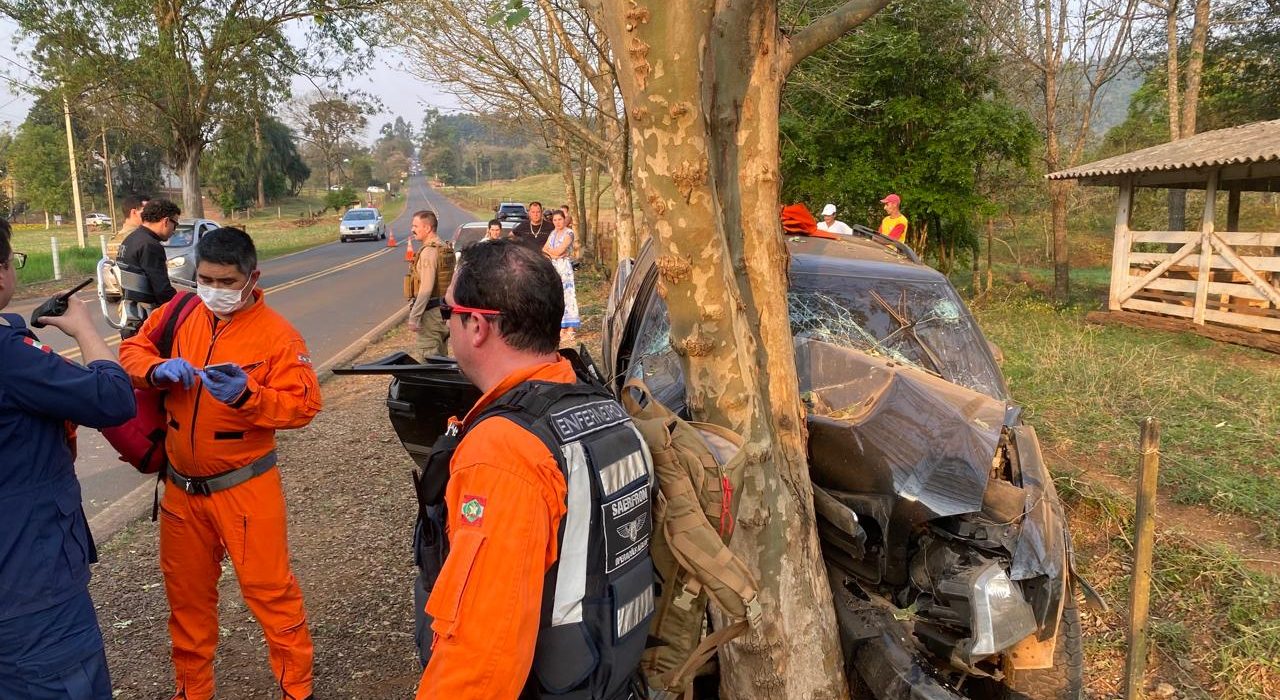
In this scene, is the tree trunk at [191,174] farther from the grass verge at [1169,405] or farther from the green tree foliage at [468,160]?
the green tree foliage at [468,160]

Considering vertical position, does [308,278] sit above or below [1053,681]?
above

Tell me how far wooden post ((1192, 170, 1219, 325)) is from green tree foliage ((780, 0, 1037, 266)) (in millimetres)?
3757

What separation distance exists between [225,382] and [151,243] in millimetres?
4913

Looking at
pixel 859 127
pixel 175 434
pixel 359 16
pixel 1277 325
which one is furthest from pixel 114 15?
pixel 1277 325

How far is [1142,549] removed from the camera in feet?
8.80

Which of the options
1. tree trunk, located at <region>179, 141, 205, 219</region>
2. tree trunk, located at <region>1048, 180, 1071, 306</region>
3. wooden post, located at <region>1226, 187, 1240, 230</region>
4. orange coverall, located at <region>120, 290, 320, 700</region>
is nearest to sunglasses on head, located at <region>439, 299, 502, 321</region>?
orange coverall, located at <region>120, 290, 320, 700</region>

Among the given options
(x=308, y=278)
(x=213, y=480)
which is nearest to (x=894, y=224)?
(x=213, y=480)

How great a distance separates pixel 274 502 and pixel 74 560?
2.51 feet

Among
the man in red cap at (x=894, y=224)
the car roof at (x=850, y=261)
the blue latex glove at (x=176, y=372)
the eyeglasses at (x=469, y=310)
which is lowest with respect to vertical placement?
the blue latex glove at (x=176, y=372)

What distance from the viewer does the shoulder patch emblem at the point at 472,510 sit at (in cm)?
140

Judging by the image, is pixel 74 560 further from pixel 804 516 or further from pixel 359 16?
pixel 359 16

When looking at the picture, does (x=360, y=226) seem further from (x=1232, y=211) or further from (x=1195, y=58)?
(x=1232, y=211)

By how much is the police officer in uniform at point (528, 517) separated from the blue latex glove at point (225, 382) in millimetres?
1223

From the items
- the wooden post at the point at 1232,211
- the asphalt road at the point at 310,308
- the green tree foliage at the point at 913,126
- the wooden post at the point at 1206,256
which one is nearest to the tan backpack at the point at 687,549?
the asphalt road at the point at 310,308
